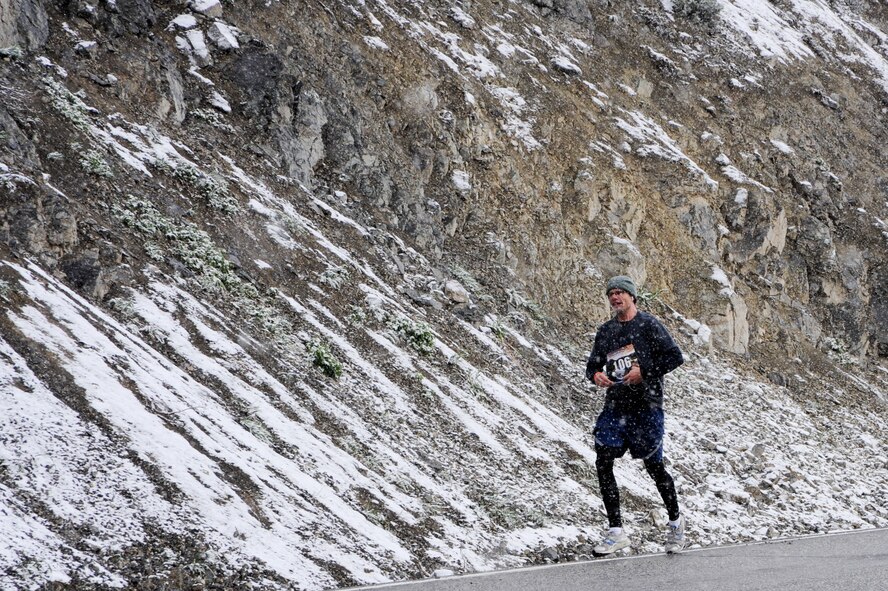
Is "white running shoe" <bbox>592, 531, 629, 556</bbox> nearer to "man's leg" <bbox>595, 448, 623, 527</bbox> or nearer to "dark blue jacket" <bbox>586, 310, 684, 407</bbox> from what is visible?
"man's leg" <bbox>595, 448, 623, 527</bbox>

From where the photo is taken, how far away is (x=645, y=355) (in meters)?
6.46

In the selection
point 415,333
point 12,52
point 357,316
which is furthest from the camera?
point 415,333

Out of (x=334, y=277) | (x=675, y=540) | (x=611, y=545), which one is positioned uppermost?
(x=675, y=540)

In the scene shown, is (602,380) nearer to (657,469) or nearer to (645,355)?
(645,355)

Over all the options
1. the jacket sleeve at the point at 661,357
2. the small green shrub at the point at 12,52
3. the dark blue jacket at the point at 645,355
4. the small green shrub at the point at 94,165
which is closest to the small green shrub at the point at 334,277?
the small green shrub at the point at 94,165

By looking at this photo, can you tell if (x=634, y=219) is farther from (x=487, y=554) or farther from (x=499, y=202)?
(x=487, y=554)

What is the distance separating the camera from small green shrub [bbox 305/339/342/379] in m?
9.55

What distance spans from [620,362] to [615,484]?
0.99 metres

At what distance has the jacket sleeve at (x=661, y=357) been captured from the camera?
21.0 ft

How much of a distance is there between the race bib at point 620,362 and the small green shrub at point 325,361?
395cm

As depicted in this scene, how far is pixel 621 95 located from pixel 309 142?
1065cm

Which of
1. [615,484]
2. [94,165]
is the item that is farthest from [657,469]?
[94,165]

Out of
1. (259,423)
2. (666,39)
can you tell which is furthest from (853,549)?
(666,39)

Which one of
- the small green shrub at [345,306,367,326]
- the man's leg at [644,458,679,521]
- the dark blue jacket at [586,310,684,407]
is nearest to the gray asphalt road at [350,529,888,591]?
the man's leg at [644,458,679,521]
